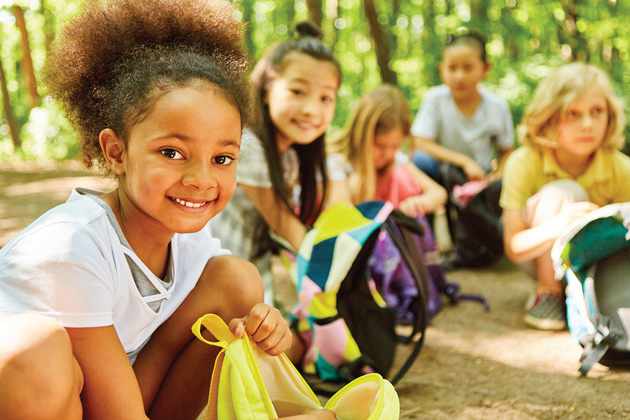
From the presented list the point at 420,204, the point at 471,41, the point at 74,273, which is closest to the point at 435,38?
the point at 471,41

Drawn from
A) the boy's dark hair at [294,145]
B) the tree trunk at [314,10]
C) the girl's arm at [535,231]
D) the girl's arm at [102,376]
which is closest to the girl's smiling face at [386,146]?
the boy's dark hair at [294,145]

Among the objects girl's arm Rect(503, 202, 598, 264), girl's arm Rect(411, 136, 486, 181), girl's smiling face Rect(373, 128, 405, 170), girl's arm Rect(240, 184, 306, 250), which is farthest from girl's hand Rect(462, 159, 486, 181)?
girl's arm Rect(240, 184, 306, 250)

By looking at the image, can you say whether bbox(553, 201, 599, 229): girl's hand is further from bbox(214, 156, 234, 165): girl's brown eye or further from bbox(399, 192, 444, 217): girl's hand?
bbox(214, 156, 234, 165): girl's brown eye

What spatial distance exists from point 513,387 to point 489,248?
5.28ft

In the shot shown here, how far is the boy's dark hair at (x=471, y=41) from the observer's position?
391cm

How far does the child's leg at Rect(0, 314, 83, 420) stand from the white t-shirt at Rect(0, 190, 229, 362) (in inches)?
2.7

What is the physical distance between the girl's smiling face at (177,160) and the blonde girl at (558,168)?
156 cm

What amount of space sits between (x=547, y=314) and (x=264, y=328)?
1.61m

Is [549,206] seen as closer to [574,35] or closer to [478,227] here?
[478,227]

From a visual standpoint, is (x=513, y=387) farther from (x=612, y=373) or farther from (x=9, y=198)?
(x=9, y=198)

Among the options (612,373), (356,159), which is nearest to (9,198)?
(356,159)

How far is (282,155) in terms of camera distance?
2422 millimetres

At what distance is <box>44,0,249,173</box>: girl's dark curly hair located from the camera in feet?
4.32

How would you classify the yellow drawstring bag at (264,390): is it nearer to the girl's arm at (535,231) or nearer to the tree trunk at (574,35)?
the girl's arm at (535,231)
